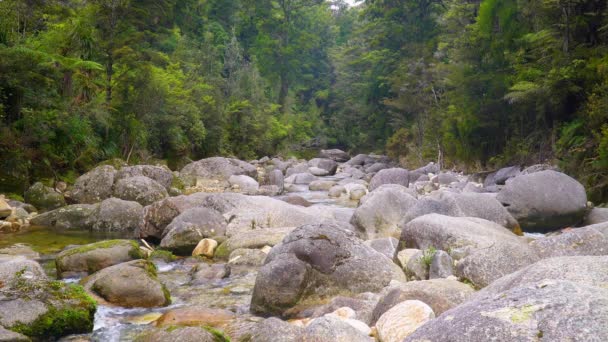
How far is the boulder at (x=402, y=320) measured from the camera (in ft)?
15.7

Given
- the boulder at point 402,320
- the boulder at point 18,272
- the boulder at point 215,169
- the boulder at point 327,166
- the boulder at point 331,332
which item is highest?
the boulder at point 18,272

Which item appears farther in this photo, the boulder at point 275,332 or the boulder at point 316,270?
the boulder at point 316,270

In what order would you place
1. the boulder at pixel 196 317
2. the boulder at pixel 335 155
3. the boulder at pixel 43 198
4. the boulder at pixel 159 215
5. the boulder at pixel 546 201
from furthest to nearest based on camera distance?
the boulder at pixel 335 155, the boulder at pixel 43 198, the boulder at pixel 159 215, the boulder at pixel 546 201, the boulder at pixel 196 317

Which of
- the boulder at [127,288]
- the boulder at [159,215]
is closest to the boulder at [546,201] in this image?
the boulder at [159,215]

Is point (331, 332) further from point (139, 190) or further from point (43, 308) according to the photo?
point (139, 190)

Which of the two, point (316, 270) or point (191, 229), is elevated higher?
point (316, 270)

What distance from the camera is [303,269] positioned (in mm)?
6656

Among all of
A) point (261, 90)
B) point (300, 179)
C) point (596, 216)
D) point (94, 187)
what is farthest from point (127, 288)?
point (261, 90)

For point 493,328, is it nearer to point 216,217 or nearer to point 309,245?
point 309,245

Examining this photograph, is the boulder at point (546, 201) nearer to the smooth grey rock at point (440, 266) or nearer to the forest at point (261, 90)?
the forest at point (261, 90)

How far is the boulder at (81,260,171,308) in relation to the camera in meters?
6.62

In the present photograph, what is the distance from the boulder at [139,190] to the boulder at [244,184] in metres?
5.72

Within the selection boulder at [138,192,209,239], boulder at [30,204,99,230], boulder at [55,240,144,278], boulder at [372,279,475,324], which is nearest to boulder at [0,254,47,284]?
boulder at [55,240,144,278]

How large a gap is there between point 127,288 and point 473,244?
506 cm
